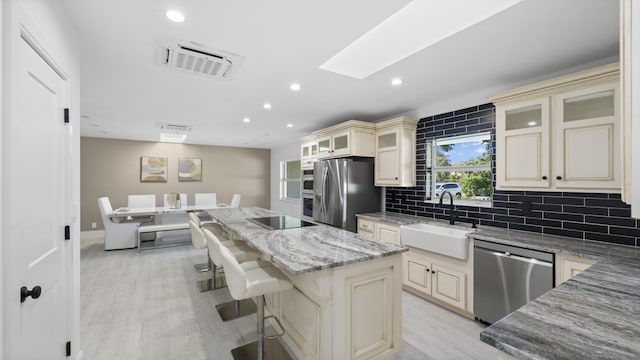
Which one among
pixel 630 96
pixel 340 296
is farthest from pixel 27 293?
pixel 630 96

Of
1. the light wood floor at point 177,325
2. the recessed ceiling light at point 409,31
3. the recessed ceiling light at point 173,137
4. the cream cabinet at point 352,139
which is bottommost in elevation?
the light wood floor at point 177,325

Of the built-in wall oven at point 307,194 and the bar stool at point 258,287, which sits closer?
the bar stool at point 258,287

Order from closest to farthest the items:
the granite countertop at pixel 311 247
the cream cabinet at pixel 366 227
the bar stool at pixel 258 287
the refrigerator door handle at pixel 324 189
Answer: the granite countertop at pixel 311 247 → the bar stool at pixel 258 287 → the cream cabinet at pixel 366 227 → the refrigerator door handle at pixel 324 189

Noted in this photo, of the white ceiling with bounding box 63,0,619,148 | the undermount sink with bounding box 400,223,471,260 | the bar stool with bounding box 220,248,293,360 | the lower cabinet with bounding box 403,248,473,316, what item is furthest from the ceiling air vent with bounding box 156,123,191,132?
the lower cabinet with bounding box 403,248,473,316

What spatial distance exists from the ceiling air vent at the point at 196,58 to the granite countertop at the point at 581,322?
2.41m

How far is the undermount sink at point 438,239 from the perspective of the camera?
8.15ft

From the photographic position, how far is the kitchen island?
1593 millimetres

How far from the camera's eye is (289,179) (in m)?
7.60

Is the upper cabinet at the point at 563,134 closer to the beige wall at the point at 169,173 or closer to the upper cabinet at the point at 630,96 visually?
the upper cabinet at the point at 630,96

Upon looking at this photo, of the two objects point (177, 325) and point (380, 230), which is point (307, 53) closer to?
point (380, 230)

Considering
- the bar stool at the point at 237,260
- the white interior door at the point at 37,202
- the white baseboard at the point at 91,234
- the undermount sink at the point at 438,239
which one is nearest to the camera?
the white interior door at the point at 37,202

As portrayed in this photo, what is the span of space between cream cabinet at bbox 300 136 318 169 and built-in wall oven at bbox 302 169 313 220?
0.15m

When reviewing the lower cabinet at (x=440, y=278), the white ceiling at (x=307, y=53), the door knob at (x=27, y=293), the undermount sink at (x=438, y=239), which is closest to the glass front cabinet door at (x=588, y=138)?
the white ceiling at (x=307, y=53)

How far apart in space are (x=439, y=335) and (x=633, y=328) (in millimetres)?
1641
